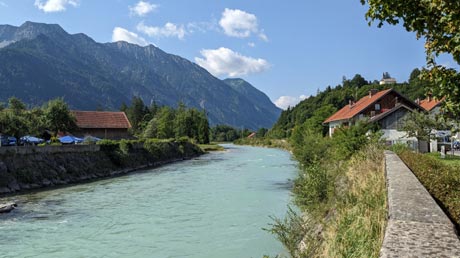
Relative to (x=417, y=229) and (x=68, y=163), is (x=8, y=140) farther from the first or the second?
(x=417, y=229)

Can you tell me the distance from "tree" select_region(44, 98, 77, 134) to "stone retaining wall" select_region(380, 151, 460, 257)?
5922 centimetres

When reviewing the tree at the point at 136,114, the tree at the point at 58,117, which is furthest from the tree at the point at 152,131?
Answer: the tree at the point at 58,117

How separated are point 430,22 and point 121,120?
74.5 m

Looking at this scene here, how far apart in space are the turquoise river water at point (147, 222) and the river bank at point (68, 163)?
324 cm

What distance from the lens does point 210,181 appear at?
3303 cm

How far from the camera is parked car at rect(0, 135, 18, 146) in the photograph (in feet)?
157

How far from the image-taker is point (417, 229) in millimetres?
5531

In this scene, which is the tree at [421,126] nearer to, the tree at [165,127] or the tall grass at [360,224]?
the tall grass at [360,224]

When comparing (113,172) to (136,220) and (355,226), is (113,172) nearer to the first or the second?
(136,220)

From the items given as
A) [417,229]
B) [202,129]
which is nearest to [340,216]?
[417,229]

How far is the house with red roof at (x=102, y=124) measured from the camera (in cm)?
7231

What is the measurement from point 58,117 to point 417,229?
61.5 m

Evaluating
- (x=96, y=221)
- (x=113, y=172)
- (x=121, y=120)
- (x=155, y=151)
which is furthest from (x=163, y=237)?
(x=121, y=120)

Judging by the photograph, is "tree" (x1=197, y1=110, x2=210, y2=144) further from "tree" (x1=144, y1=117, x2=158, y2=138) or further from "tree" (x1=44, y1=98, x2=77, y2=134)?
"tree" (x1=44, y1=98, x2=77, y2=134)
